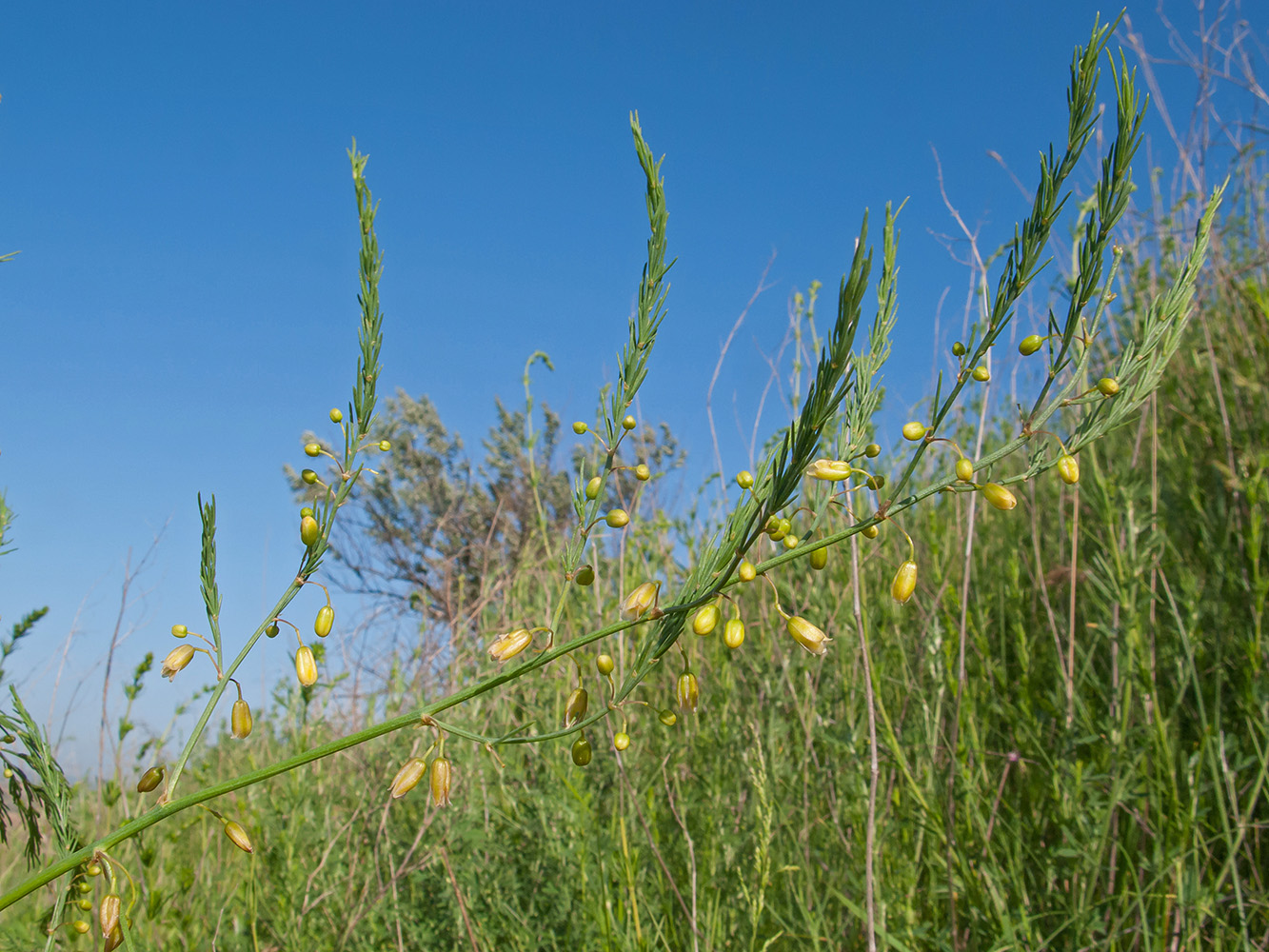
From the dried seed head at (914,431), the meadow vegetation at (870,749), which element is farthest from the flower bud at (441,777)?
the dried seed head at (914,431)

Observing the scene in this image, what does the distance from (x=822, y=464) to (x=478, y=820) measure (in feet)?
7.45

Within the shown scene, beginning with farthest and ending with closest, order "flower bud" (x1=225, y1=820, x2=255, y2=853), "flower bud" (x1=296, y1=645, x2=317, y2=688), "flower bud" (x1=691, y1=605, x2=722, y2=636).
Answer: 1. "flower bud" (x1=296, y1=645, x2=317, y2=688)
2. "flower bud" (x1=225, y1=820, x2=255, y2=853)
3. "flower bud" (x1=691, y1=605, x2=722, y2=636)

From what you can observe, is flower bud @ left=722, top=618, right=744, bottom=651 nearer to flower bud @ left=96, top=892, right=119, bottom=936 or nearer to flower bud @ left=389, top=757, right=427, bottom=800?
flower bud @ left=389, top=757, right=427, bottom=800

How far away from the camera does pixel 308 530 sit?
0.90 meters

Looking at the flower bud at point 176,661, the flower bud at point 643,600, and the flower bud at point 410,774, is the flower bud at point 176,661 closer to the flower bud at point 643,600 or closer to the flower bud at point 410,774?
the flower bud at point 410,774

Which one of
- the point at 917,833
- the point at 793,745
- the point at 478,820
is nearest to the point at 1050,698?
the point at 917,833

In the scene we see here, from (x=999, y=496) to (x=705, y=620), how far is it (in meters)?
0.32

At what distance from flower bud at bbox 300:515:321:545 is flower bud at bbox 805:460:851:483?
0.51 metres

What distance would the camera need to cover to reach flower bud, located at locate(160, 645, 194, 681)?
3.10 feet

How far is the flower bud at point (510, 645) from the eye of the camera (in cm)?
87

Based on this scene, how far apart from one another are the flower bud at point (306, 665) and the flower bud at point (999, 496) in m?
0.76

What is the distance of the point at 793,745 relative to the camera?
2623mm

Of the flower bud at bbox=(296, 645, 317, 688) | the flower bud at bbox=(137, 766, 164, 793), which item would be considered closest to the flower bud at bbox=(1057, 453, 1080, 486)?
the flower bud at bbox=(296, 645, 317, 688)

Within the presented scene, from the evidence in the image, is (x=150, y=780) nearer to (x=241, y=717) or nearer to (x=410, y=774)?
(x=241, y=717)
